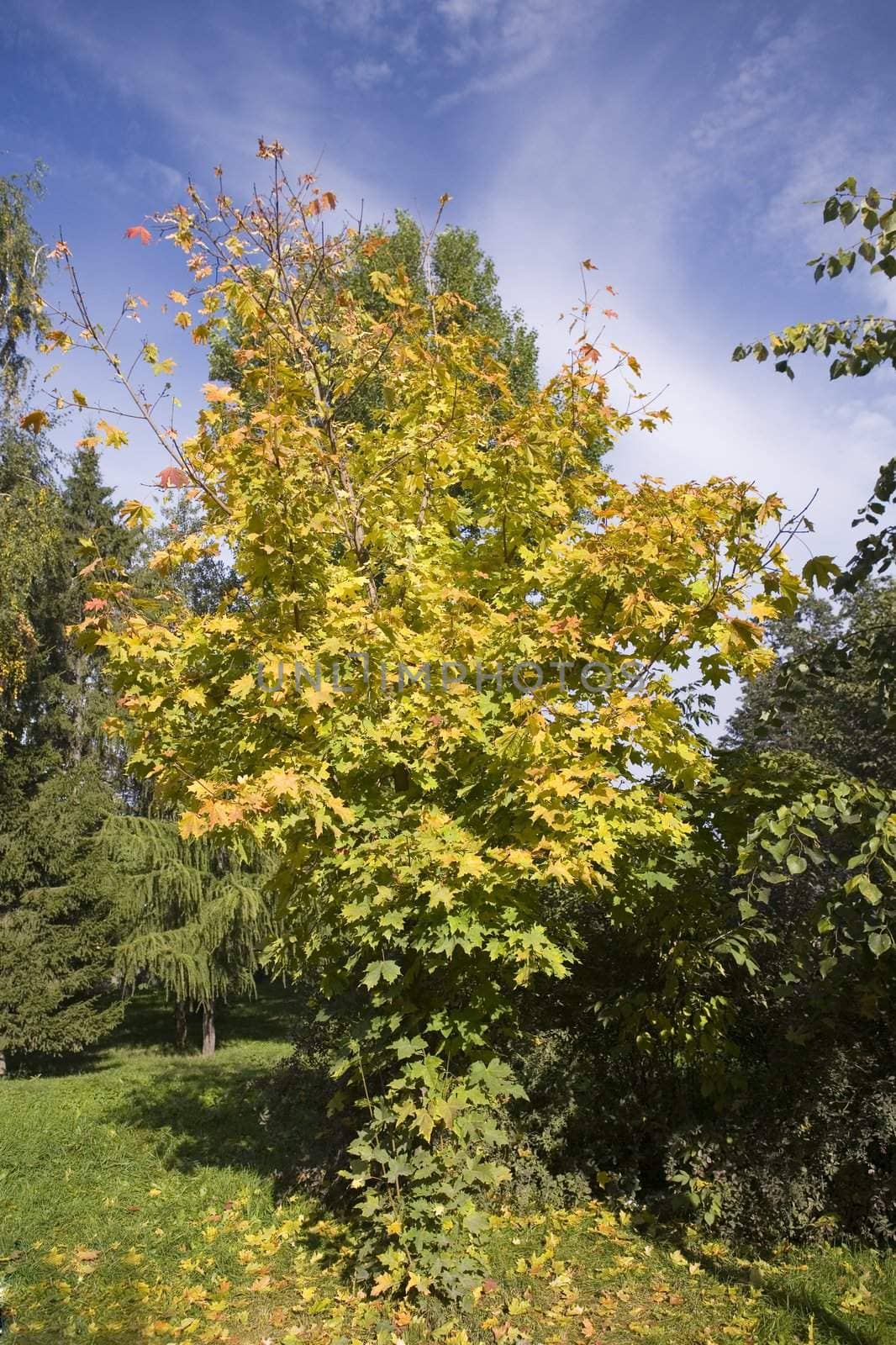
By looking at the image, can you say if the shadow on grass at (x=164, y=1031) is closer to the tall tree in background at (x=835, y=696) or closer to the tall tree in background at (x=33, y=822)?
the tall tree in background at (x=33, y=822)

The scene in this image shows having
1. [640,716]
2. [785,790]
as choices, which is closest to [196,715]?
[640,716]

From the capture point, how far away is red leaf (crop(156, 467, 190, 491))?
3.92 metres

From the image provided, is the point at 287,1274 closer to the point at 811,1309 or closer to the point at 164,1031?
the point at 811,1309

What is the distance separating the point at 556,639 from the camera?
3.86 m

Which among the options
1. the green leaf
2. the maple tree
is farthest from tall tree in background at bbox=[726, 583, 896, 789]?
the green leaf

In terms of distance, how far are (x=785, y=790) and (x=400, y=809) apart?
1976 millimetres

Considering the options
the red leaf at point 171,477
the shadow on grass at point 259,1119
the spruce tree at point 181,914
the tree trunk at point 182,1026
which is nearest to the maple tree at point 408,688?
the red leaf at point 171,477

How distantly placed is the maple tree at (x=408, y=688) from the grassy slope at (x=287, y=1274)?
29 cm

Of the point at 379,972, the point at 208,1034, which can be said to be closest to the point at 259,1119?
the point at 379,972

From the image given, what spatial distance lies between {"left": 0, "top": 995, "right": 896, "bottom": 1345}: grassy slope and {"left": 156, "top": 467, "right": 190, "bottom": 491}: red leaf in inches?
153

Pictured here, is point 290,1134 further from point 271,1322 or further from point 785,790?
point 785,790

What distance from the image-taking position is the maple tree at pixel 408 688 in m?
3.75

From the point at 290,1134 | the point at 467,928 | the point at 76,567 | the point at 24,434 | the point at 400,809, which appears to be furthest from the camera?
the point at 76,567

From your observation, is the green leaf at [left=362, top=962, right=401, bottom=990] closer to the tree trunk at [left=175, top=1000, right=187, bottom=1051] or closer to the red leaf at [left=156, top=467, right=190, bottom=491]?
the red leaf at [left=156, top=467, right=190, bottom=491]
